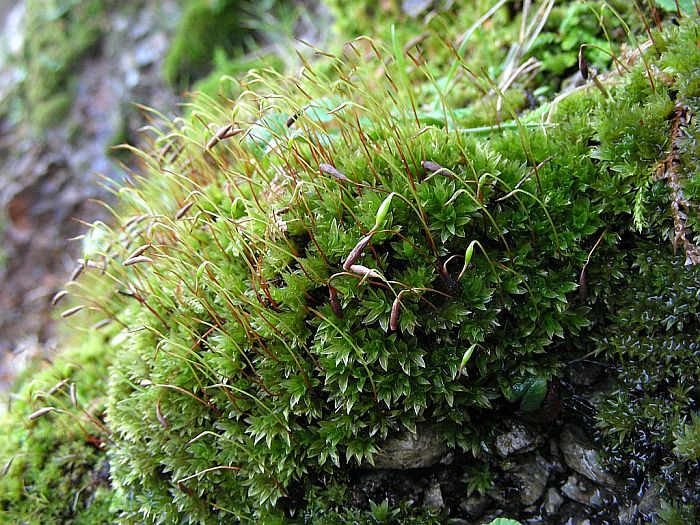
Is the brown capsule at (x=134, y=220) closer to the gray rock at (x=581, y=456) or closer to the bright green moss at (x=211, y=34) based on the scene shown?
the gray rock at (x=581, y=456)

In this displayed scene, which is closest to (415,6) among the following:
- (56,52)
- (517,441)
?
(517,441)

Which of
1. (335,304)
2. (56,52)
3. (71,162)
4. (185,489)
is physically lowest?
(185,489)

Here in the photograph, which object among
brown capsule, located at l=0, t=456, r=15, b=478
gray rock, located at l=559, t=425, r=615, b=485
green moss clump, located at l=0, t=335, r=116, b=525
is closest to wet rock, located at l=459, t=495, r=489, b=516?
gray rock, located at l=559, t=425, r=615, b=485

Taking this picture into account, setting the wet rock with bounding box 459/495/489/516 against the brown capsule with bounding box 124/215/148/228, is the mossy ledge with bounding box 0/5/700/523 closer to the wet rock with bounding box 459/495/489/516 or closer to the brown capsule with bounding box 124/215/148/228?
the wet rock with bounding box 459/495/489/516

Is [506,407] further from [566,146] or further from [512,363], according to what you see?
[566,146]

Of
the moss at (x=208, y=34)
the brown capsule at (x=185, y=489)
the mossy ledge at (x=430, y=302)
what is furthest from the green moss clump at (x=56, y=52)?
the brown capsule at (x=185, y=489)

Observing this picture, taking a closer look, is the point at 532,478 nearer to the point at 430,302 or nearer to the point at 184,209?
the point at 430,302
